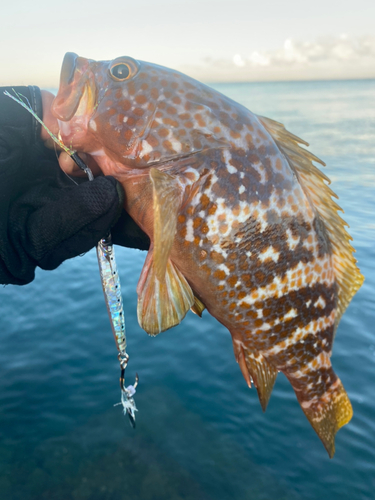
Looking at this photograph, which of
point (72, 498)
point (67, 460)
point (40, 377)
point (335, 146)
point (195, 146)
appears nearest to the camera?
point (195, 146)

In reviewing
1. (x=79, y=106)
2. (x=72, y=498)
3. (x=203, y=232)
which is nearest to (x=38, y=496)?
(x=72, y=498)

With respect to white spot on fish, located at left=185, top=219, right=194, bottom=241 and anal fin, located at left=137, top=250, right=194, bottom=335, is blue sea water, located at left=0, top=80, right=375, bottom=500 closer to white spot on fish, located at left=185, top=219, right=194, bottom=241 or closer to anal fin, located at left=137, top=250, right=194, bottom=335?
anal fin, located at left=137, top=250, right=194, bottom=335

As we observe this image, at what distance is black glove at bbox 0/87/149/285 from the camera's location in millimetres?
2717

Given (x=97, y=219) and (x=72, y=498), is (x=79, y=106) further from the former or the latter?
(x=72, y=498)

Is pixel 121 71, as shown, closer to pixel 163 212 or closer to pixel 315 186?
pixel 163 212

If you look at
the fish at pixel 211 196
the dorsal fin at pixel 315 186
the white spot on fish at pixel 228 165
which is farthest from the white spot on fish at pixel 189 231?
the dorsal fin at pixel 315 186

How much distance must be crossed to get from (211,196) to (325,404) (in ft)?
6.43

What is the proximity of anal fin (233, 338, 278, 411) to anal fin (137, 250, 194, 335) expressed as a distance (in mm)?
626

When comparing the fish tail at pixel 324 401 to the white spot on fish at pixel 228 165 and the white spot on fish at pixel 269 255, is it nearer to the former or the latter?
the white spot on fish at pixel 269 255

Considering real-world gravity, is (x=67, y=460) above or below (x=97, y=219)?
below

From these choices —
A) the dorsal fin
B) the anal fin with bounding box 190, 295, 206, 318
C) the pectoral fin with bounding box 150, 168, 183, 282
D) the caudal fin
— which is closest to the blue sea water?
the caudal fin

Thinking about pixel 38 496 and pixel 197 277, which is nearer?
pixel 197 277

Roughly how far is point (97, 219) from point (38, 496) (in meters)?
4.54

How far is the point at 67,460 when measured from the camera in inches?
226
